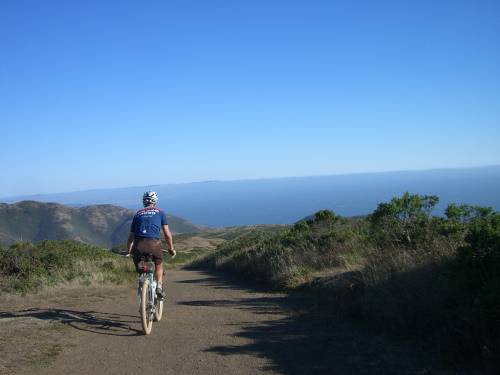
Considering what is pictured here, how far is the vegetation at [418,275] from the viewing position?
456cm

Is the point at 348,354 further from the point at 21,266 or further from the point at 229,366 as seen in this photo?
the point at 21,266

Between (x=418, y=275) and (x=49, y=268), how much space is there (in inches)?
380

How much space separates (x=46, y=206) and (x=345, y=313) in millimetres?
109047

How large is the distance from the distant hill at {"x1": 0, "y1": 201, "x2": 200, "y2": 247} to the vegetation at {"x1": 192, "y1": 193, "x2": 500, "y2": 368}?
239 feet

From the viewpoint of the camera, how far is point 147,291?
249 inches

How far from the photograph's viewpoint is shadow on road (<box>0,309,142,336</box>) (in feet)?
20.9

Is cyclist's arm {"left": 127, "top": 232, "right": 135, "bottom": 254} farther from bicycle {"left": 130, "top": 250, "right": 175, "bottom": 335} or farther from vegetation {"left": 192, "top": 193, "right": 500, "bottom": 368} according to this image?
vegetation {"left": 192, "top": 193, "right": 500, "bottom": 368}

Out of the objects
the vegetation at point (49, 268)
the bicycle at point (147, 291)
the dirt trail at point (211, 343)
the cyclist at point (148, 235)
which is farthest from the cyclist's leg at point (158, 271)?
the vegetation at point (49, 268)

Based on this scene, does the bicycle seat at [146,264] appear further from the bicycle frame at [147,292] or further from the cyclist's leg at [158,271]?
the cyclist's leg at [158,271]

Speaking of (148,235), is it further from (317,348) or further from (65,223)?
(65,223)

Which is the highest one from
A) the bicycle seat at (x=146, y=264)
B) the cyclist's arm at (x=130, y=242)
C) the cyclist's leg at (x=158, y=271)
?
the cyclist's arm at (x=130, y=242)

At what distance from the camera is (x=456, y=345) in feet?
14.9

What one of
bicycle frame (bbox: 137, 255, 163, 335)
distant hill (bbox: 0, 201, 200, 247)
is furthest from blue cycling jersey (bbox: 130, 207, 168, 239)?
distant hill (bbox: 0, 201, 200, 247)

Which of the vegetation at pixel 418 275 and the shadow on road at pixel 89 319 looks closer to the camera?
the vegetation at pixel 418 275
